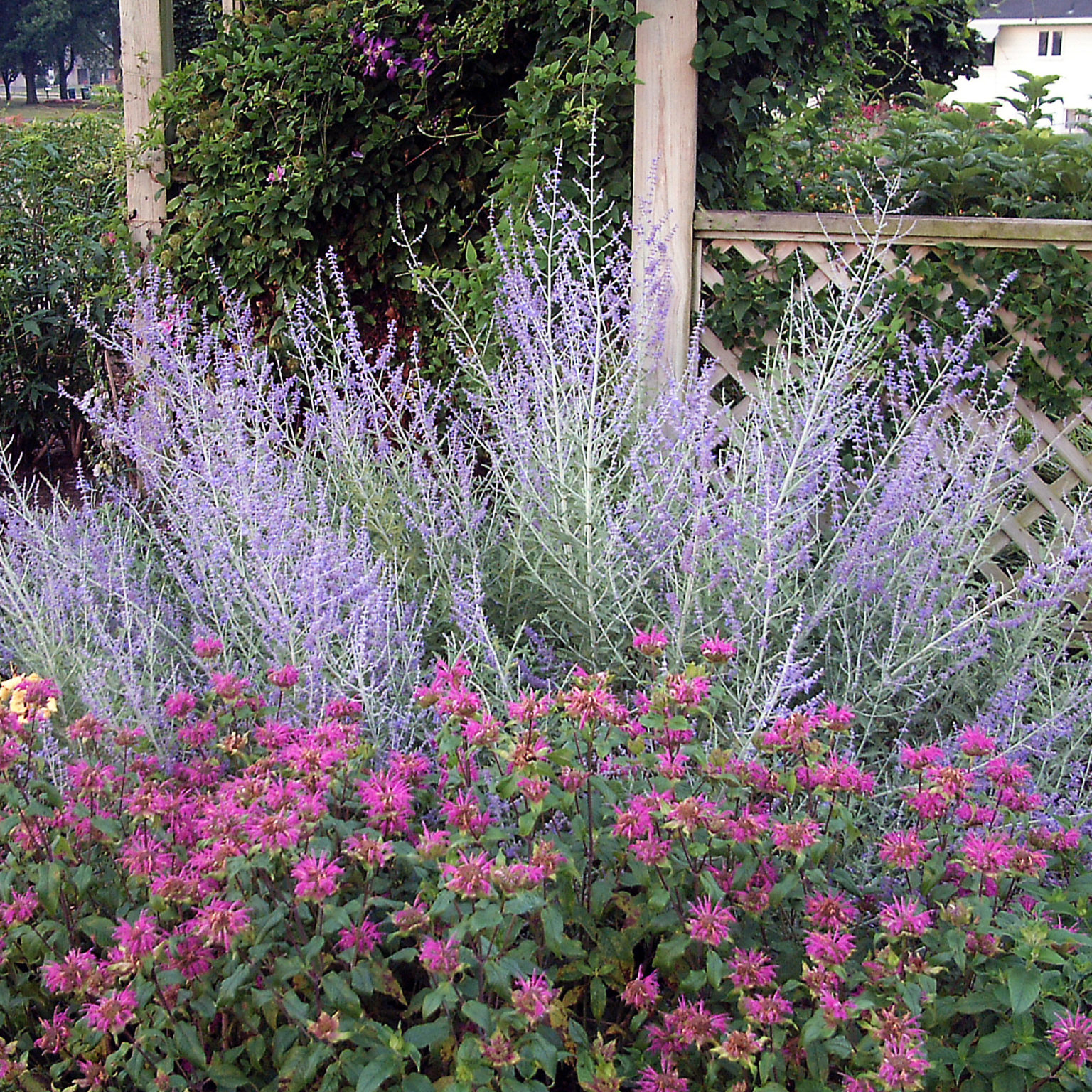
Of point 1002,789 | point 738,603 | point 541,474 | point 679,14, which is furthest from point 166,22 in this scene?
point 1002,789

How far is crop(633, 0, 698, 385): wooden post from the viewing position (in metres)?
3.63

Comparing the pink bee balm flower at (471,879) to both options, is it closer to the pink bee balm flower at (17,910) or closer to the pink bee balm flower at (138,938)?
the pink bee balm flower at (138,938)

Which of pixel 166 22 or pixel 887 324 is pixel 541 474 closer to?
pixel 887 324

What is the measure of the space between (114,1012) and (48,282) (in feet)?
16.9

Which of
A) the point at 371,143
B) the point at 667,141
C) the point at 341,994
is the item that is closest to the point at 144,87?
the point at 371,143

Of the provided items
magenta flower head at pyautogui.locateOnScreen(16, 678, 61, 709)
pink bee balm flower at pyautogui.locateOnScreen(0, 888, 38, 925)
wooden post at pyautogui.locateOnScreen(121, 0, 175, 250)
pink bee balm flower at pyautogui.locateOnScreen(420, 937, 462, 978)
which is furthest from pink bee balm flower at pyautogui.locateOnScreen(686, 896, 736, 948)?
wooden post at pyautogui.locateOnScreen(121, 0, 175, 250)

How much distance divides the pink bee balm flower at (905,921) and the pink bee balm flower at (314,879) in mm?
710

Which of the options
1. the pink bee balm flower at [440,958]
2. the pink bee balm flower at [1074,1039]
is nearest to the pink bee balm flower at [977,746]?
the pink bee balm flower at [1074,1039]

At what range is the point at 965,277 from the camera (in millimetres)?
3641

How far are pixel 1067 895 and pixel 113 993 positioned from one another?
1.36 meters

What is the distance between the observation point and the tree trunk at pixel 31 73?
116 feet

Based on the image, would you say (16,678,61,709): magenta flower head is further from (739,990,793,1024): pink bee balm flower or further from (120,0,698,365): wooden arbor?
(120,0,698,365): wooden arbor

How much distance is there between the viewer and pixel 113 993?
4.89 ft

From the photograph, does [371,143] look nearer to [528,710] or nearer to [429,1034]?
[528,710]
